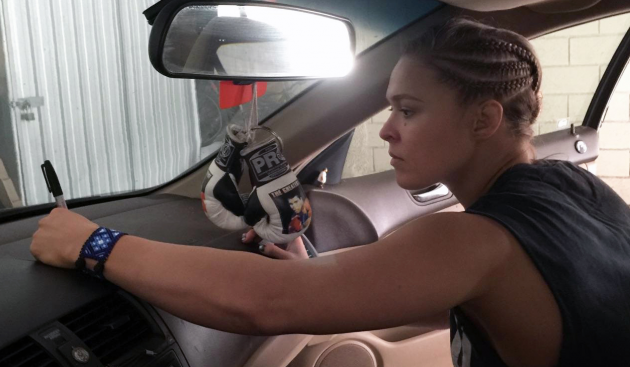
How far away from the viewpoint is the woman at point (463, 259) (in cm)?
110

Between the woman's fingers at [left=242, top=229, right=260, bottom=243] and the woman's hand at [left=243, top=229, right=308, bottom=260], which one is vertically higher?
the woman's fingers at [left=242, top=229, right=260, bottom=243]

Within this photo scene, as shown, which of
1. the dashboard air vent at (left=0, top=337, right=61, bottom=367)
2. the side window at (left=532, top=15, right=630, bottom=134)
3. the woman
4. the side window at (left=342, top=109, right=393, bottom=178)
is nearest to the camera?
the dashboard air vent at (left=0, top=337, right=61, bottom=367)

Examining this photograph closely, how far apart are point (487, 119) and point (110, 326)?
811mm

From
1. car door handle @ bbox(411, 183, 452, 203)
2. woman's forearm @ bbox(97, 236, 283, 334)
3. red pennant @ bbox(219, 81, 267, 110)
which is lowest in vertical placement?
car door handle @ bbox(411, 183, 452, 203)

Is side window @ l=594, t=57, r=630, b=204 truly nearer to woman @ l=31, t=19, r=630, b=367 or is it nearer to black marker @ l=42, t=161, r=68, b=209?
woman @ l=31, t=19, r=630, b=367

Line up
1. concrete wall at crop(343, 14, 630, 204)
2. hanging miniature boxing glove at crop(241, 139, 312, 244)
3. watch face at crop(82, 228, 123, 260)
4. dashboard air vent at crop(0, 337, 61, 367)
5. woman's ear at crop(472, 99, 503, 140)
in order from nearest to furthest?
1. dashboard air vent at crop(0, 337, 61, 367)
2. watch face at crop(82, 228, 123, 260)
3. woman's ear at crop(472, 99, 503, 140)
4. hanging miniature boxing glove at crop(241, 139, 312, 244)
5. concrete wall at crop(343, 14, 630, 204)

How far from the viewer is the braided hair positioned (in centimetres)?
132

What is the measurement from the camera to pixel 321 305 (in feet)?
3.60

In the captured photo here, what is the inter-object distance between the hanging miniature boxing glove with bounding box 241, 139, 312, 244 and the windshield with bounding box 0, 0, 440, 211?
96.3 inches

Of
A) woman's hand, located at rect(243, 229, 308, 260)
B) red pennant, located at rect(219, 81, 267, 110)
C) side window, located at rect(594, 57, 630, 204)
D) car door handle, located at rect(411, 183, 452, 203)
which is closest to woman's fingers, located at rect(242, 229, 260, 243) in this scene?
woman's hand, located at rect(243, 229, 308, 260)

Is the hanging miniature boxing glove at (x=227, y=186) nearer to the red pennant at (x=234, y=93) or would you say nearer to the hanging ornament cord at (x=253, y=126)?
the hanging ornament cord at (x=253, y=126)

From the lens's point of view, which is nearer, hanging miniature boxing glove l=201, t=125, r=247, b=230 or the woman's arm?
the woman's arm

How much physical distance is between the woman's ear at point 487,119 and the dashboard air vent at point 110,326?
Answer: 2.45ft

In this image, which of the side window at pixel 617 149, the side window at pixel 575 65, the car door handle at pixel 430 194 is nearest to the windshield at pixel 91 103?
the car door handle at pixel 430 194
